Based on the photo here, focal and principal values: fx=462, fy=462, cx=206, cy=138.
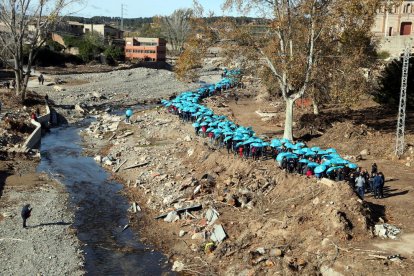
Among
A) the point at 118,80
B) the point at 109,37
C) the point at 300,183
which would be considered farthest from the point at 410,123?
the point at 109,37

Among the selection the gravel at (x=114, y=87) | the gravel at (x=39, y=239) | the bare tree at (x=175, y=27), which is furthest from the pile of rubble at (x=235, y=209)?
the bare tree at (x=175, y=27)

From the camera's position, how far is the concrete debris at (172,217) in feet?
62.9

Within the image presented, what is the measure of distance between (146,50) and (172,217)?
7612cm

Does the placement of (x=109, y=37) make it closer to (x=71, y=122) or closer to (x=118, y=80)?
(x=118, y=80)

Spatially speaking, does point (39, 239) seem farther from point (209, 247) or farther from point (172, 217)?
point (209, 247)

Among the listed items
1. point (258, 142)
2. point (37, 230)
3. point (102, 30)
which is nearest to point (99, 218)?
point (37, 230)

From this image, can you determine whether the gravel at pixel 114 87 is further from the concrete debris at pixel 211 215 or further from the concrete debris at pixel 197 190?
the concrete debris at pixel 211 215

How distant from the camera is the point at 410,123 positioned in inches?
1226

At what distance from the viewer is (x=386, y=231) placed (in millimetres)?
15273

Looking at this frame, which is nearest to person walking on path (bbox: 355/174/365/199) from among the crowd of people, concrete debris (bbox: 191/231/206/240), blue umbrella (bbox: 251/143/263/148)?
the crowd of people

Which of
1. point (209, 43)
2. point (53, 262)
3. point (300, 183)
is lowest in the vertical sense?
point (53, 262)

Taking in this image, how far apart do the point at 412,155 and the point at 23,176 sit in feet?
67.5

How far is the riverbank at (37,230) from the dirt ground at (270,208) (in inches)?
123

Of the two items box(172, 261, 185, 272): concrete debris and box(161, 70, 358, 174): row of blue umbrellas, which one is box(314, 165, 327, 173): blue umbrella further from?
box(172, 261, 185, 272): concrete debris
